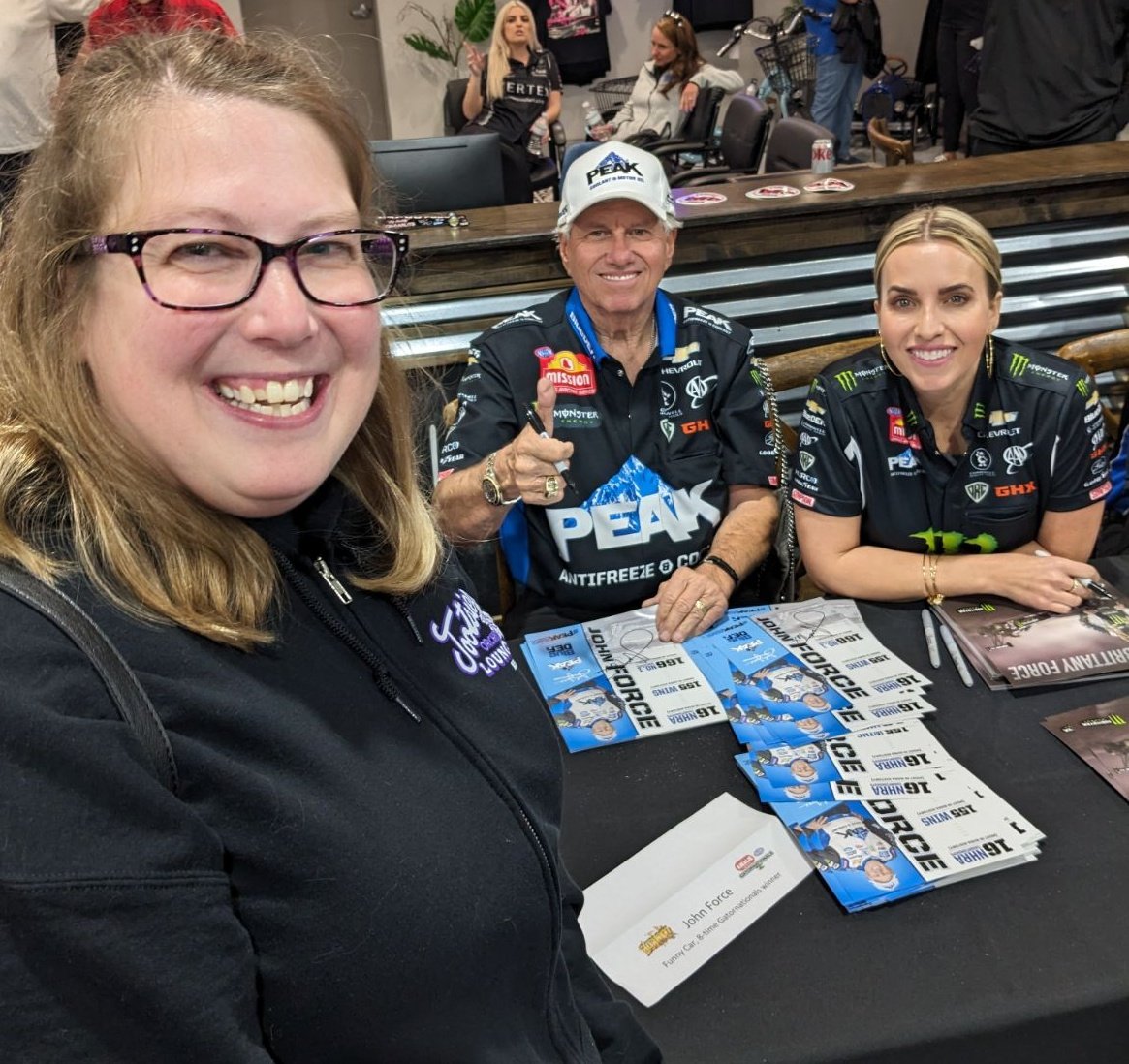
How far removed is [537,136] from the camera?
619 cm

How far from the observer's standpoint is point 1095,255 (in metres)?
3.26

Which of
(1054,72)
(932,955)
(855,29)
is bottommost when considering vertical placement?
(932,955)

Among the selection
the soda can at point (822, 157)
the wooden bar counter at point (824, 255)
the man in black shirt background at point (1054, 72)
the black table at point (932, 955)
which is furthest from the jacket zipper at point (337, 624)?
the man in black shirt background at point (1054, 72)

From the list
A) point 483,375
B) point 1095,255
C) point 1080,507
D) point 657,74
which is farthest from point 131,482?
point 657,74

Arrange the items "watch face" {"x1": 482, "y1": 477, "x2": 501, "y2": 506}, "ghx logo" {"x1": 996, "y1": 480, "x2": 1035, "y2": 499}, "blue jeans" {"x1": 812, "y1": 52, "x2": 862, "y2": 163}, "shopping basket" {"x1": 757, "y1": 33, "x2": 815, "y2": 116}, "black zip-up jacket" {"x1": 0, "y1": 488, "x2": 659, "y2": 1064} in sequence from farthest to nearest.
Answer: "shopping basket" {"x1": 757, "y1": 33, "x2": 815, "y2": 116} < "blue jeans" {"x1": 812, "y1": 52, "x2": 862, "y2": 163} < "ghx logo" {"x1": 996, "y1": 480, "x2": 1035, "y2": 499} < "watch face" {"x1": 482, "y1": 477, "x2": 501, "y2": 506} < "black zip-up jacket" {"x1": 0, "y1": 488, "x2": 659, "y2": 1064}

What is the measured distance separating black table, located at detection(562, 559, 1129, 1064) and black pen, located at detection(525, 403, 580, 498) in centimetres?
57

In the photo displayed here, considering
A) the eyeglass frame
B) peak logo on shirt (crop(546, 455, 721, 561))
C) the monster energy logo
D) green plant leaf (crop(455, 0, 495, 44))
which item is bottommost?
the monster energy logo

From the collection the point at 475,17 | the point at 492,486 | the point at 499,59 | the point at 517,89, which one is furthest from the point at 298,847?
the point at 475,17

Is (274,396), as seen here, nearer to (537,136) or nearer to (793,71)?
(537,136)

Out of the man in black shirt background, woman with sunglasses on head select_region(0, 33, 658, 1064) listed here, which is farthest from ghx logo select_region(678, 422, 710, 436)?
the man in black shirt background

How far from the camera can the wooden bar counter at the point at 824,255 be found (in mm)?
2924

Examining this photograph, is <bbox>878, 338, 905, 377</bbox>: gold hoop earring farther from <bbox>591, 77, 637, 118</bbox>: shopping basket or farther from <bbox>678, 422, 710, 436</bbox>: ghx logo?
<bbox>591, 77, 637, 118</bbox>: shopping basket

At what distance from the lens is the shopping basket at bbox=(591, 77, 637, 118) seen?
29.2 ft

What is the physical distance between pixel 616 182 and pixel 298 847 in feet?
5.66
